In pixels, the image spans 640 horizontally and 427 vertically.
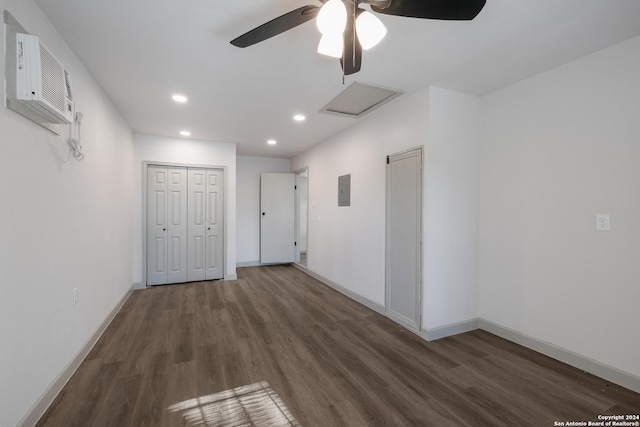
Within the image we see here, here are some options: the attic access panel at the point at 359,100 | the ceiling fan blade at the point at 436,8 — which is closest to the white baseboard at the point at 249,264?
the attic access panel at the point at 359,100

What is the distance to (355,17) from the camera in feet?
4.60

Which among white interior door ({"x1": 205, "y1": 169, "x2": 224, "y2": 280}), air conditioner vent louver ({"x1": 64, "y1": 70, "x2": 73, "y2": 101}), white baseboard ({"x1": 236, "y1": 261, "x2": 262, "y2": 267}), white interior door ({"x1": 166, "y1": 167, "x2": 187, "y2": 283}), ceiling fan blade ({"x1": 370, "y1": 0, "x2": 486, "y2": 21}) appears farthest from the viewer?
white baseboard ({"x1": 236, "y1": 261, "x2": 262, "y2": 267})

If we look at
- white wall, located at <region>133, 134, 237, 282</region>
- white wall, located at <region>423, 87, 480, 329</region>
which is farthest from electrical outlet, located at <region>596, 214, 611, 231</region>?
white wall, located at <region>133, 134, 237, 282</region>

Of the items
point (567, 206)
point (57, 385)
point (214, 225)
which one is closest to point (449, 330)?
point (567, 206)

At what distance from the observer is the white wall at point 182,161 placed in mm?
4324

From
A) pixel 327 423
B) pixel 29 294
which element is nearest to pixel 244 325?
pixel 327 423

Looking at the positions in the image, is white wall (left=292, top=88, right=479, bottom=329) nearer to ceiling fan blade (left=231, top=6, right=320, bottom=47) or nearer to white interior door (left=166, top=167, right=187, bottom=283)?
ceiling fan blade (left=231, top=6, right=320, bottom=47)

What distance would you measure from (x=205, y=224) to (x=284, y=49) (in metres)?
3.61

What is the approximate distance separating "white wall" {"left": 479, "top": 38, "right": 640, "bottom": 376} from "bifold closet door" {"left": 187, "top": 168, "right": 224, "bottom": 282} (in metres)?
4.14

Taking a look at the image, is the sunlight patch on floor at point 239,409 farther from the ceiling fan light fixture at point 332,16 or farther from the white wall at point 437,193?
the ceiling fan light fixture at point 332,16

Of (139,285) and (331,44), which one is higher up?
(331,44)

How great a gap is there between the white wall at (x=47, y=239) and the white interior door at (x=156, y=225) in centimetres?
158

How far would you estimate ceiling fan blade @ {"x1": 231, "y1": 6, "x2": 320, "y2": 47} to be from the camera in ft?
4.37

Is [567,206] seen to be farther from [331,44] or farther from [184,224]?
[184,224]
